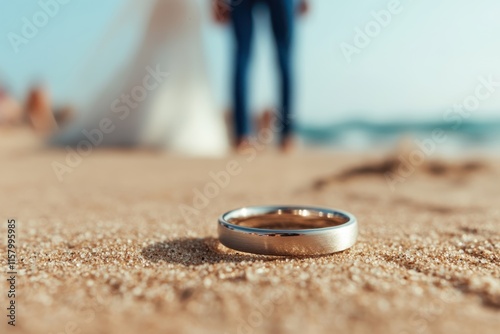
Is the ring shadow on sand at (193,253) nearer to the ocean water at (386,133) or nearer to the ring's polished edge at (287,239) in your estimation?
the ring's polished edge at (287,239)

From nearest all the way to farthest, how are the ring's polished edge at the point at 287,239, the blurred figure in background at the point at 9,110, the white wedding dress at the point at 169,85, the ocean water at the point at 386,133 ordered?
1. the ring's polished edge at the point at 287,239
2. the white wedding dress at the point at 169,85
3. the ocean water at the point at 386,133
4. the blurred figure in background at the point at 9,110

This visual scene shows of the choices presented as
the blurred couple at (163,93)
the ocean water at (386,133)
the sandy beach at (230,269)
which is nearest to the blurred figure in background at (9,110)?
the ocean water at (386,133)

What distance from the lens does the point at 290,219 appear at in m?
1.92

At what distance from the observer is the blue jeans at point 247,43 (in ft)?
14.3

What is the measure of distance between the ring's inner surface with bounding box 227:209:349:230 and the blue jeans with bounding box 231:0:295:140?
2641 mm

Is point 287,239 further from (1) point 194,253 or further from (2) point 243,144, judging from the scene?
(2) point 243,144

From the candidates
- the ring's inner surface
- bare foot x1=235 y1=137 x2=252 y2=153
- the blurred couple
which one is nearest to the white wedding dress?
the blurred couple

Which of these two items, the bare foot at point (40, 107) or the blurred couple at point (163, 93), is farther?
the bare foot at point (40, 107)

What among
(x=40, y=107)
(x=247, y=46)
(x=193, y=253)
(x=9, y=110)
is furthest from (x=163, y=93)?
(x=9, y=110)

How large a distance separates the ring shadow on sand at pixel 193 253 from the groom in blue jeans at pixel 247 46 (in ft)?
9.11

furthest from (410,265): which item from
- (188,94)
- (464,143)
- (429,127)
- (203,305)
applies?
(429,127)

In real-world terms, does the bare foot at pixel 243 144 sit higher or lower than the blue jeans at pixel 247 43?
lower

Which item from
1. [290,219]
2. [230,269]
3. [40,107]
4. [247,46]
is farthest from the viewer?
[40,107]

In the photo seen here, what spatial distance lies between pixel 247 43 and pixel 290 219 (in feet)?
9.42
